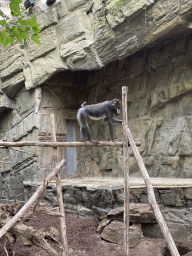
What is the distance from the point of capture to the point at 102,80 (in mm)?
8344

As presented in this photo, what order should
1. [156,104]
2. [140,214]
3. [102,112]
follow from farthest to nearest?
[156,104] → [140,214] → [102,112]

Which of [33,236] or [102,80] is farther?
[102,80]

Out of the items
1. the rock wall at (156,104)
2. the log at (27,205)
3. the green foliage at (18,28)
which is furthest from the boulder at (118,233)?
the green foliage at (18,28)

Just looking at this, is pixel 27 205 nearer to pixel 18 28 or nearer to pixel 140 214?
pixel 18 28

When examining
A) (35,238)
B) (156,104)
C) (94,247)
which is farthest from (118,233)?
(156,104)

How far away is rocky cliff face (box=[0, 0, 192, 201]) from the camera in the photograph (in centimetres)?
589

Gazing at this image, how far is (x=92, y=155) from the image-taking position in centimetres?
862

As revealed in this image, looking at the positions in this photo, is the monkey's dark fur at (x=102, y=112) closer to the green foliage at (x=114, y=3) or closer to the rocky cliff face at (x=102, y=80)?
the rocky cliff face at (x=102, y=80)

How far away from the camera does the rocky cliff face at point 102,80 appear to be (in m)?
5.89

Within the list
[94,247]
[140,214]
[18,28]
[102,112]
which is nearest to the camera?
[18,28]

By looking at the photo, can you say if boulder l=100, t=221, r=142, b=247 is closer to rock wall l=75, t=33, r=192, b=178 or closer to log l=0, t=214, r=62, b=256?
log l=0, t=214, r=62, b=256

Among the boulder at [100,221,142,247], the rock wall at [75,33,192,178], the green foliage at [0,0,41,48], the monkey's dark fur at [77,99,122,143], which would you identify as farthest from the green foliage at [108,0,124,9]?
the boulder at [100,221,142,247]

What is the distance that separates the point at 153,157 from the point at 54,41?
4.21m

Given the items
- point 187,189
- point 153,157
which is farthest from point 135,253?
point 153,157
